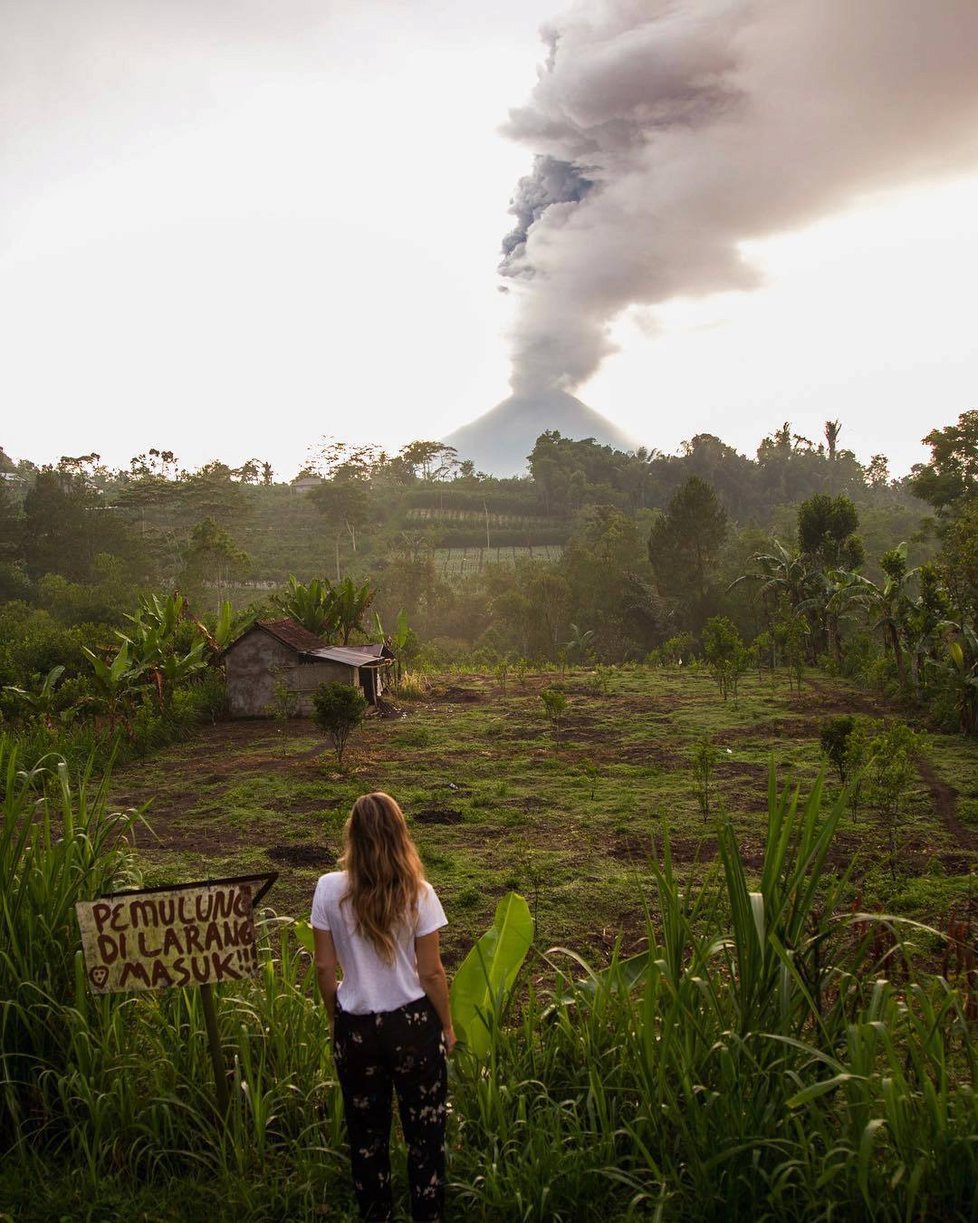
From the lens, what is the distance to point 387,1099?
2.52 meters

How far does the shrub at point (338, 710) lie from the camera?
12375mm

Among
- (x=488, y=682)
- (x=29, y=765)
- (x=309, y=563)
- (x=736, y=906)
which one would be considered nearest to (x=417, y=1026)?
(x=736, y=906)

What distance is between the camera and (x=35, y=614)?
26.5 metres

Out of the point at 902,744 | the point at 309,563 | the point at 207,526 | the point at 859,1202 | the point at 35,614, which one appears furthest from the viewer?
the point at 309,563

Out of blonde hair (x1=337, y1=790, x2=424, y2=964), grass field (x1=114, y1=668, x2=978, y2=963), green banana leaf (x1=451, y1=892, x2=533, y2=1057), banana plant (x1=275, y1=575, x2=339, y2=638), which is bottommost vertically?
grass field (x1=114, y1=668, x2=978, y2=963)

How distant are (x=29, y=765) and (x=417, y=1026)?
11.2 meters

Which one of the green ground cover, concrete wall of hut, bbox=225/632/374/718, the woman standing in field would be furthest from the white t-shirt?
concrete wall of hut, bbox=225/632/374/718

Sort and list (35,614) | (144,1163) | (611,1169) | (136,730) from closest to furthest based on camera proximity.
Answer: (611,1169), (144,1163), (136,730), (35,614)

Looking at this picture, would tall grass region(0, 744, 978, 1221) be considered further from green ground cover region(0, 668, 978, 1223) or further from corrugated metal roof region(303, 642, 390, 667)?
corrugated metal roof region(303, 642, 390, 667)

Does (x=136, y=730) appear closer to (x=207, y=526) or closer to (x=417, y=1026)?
(x=417, y=1026)

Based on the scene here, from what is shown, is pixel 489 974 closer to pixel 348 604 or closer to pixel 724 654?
pixel 724 654

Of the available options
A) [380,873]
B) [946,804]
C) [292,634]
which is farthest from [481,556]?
[380,873]

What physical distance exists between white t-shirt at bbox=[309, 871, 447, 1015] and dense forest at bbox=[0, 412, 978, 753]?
11692mm

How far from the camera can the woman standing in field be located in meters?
2.49
